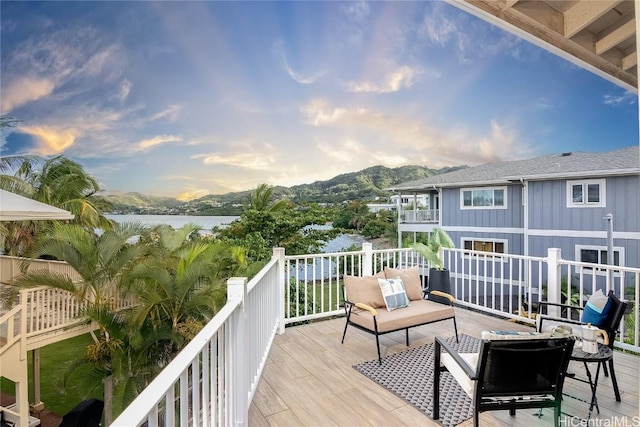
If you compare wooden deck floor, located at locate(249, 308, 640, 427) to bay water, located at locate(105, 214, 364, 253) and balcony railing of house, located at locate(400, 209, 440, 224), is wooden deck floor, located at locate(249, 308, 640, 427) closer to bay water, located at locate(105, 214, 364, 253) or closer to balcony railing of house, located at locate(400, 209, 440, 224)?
bay water, located at locate(105, 214, 364, 253)

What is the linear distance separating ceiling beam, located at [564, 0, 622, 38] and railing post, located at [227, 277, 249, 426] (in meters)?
2.06

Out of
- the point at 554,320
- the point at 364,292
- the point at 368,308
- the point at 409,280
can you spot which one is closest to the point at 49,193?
the point at 364,292

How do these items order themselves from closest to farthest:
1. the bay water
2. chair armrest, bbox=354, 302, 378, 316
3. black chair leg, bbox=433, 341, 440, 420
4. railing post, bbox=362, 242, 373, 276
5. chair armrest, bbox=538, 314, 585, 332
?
black chair leg, bbox=433, 341, 440, 420 < chair armrest, bbox=538, 314, 585, 332 < chair armrest, bbox=354, 302, 378, 316 < railing post, bbox=362, 242, 373, 276 < the bay water

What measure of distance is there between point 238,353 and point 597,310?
9.26 feet

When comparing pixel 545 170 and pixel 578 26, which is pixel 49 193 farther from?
pixel 545 170

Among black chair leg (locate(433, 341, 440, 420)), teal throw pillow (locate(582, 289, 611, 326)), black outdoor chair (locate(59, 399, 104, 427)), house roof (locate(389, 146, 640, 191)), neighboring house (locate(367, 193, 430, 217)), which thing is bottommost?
black outdoor chair (locate(59, 399, 104, 427))

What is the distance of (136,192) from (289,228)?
5.86 meters

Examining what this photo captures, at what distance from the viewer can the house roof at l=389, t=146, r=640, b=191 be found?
312 inches

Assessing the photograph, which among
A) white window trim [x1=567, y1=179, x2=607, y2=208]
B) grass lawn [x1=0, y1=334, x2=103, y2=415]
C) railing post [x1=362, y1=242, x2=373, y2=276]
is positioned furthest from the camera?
white window trim [x1=567, y1=179, x2=607, y2=208]

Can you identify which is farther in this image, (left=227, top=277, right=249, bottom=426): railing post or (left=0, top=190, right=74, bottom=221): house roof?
(left=0, top=190, right=74, bottom=221): house roof

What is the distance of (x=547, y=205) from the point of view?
29.1 ft

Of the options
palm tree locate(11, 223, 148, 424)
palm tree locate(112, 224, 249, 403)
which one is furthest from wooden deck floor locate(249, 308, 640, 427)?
palm tree locate(11, 223, 148, 424)

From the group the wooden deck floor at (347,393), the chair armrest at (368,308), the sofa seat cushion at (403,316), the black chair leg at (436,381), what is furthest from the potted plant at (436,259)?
the black chair leg at (436,381)

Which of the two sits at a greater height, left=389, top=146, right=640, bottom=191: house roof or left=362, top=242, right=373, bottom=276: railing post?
left=389, top=146, right=640, bottom=191: house roof
